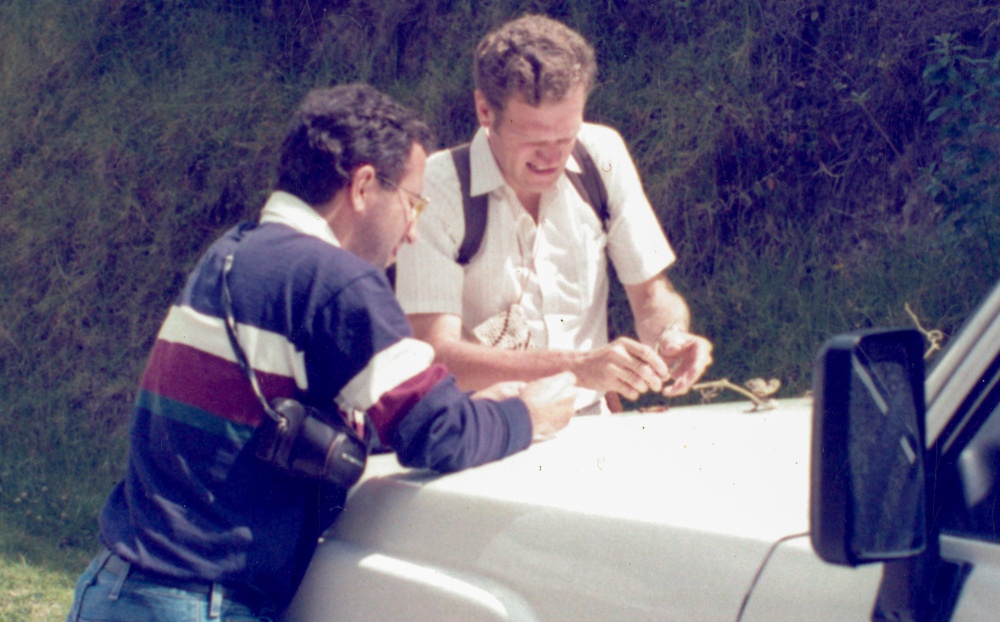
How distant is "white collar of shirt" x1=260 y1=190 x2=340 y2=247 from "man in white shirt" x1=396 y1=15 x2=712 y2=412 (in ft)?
3.19

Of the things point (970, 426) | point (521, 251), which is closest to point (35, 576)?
point (521, 251)

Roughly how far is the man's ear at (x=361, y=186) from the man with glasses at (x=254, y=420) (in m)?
0.30

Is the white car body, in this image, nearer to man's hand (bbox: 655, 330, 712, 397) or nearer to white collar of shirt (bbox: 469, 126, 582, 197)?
man's hand (bbox: 655, 330, 712, 397)

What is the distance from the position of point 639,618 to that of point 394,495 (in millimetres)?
599

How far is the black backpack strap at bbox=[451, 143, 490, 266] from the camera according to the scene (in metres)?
3.25

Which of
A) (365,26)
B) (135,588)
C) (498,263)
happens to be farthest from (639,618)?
(365,26)

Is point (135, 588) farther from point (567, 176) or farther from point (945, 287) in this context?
point (945, 287)

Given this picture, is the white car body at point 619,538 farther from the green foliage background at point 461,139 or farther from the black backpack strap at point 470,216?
Result: the green foliage background at point 461,139

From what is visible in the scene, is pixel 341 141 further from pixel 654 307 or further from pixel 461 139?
pixel 461 139

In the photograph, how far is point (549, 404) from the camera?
2230mm

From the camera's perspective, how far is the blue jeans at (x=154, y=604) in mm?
1950

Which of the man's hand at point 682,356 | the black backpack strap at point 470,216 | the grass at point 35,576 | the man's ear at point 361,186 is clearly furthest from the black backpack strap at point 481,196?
the grass at point 35,576

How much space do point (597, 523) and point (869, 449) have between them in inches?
20.6

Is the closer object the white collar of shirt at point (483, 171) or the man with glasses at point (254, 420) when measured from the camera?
the man with glasses at point (254, 420)
